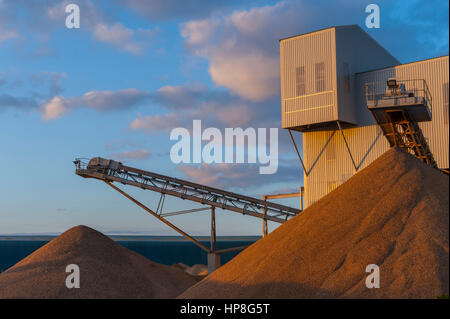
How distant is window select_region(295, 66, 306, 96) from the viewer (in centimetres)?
2534

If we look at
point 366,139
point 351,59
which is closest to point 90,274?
point 366,139

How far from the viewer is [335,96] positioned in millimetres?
24344

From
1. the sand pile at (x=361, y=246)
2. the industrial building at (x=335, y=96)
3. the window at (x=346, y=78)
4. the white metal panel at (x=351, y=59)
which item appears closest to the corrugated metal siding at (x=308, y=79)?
the industrial building at (x=335, y=96)

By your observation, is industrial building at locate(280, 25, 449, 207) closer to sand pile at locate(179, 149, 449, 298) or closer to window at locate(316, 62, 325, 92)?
window at locate(316, 62, 325, 92)

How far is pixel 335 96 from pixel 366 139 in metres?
2.79

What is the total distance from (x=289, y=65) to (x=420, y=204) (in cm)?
1387

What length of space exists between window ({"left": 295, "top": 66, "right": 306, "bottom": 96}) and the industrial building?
0.17ft

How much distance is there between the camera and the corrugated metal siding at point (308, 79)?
24.6m

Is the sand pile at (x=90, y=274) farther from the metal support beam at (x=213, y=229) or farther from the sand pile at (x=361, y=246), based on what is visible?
the sand pile at (x=361, y=246)

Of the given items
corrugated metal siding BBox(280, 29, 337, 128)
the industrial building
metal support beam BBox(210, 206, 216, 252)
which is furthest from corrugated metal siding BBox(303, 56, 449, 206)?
metal support beam BBox(210, 206, 216, 252)
